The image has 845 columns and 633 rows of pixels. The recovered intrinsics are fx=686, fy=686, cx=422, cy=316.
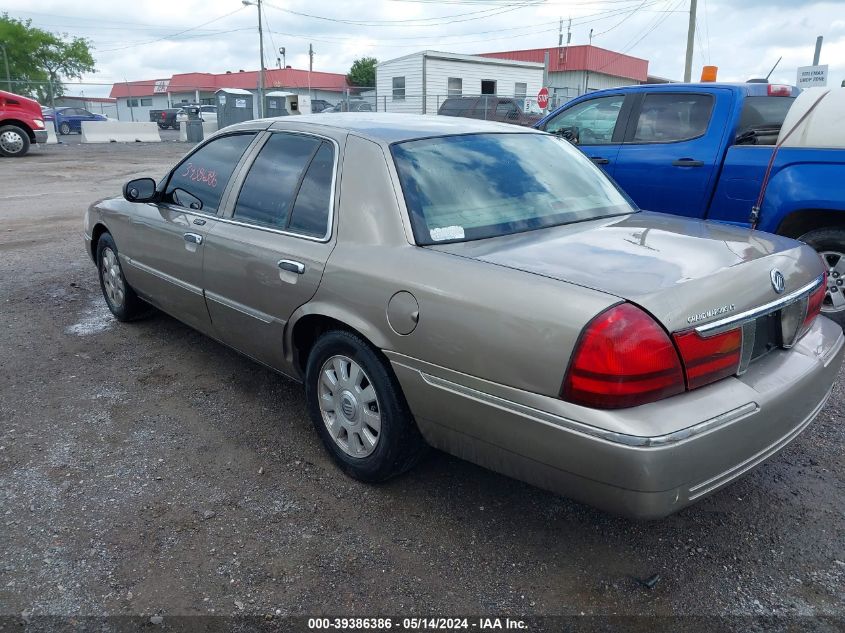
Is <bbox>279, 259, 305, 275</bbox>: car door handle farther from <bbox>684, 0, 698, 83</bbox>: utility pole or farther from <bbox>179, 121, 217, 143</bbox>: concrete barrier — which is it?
<bbox>179, 121, 217, 143</bbox>: concrete barrier

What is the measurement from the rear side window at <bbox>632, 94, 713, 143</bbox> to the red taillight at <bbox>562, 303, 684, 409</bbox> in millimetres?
3986

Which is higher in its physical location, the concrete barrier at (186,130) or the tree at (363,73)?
the tree at (363,73)

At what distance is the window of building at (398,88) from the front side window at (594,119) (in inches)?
989

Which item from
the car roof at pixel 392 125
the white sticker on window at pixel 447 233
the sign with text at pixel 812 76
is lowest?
the white sticker on window at pixel 447 233

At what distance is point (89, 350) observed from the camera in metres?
4.80

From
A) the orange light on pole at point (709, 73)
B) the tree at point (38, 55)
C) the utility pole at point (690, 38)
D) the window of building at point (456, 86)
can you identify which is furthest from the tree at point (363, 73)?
the orange light on pole at point (709, 73)

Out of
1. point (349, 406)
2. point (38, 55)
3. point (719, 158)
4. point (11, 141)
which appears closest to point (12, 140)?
point (11, 141)

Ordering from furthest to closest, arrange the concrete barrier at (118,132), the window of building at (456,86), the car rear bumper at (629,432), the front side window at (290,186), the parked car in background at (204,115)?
the parked car in background at (204,115)
the window of building at (456,86)
the concrete barrier at (118,132)
the front side window at (290,186)
the car rear bumper at (629,432)

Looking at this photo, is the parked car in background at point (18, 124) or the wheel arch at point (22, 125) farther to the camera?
the wheel arch at point (22, 125)

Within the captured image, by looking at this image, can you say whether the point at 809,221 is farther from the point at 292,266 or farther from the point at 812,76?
the point at 812,76

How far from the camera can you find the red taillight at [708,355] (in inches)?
87.3

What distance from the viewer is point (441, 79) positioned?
30.2 m

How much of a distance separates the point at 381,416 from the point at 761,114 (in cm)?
452

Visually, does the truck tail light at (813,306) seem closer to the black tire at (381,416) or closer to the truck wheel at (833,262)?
the black tire at (381,416)
